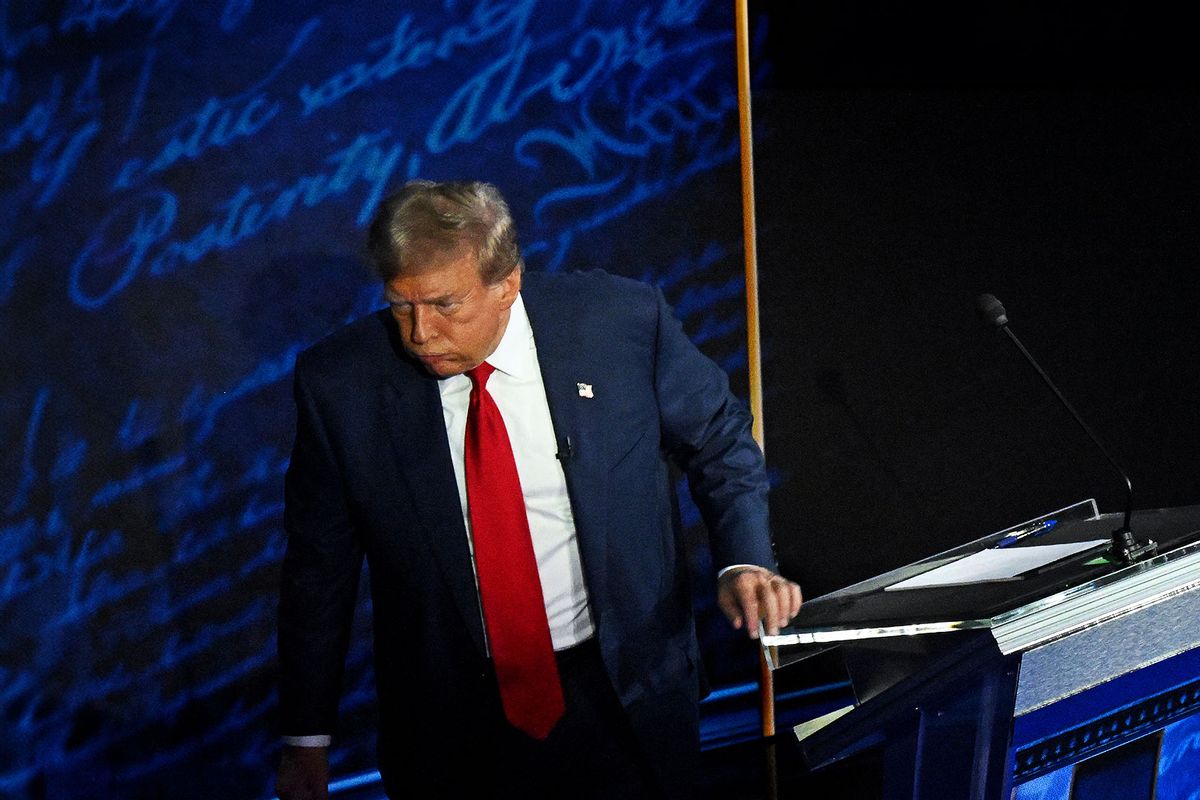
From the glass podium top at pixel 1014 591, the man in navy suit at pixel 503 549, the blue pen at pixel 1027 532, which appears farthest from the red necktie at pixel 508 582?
the blue pen at pixel 1027 532

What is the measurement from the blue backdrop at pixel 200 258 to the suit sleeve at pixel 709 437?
0.96 metres

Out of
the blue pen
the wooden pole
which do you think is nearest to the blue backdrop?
the wooden pole

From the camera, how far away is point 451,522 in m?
1.82

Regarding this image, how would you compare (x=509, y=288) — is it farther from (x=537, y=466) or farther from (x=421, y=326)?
(x=537, y=466)

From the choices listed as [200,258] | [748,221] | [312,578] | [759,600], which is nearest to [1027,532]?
[759,600]

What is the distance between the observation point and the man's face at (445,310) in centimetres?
171

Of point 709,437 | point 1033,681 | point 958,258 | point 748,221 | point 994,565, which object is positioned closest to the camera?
point 1033,681

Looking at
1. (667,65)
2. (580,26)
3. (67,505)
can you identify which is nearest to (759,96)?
(667,65)

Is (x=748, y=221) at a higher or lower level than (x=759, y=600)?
higher

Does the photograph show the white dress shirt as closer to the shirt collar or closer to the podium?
the shirt collar

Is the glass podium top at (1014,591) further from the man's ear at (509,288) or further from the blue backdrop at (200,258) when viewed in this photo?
the blue backdrop at (200,258)

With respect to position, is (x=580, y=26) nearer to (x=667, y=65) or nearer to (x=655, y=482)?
(x=667, y=65)

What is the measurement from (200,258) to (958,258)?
192cm

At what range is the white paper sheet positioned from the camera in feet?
4.62
